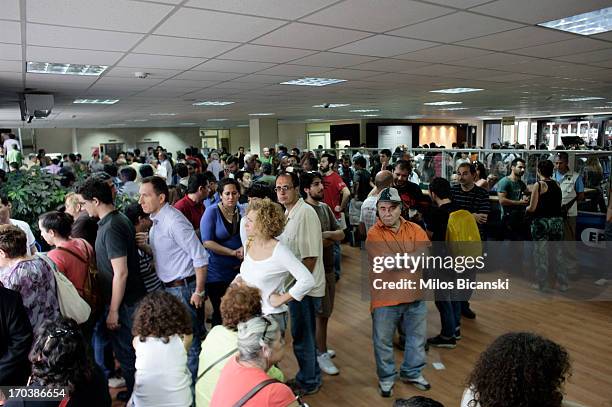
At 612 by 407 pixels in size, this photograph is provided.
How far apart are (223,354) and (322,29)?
2.30m

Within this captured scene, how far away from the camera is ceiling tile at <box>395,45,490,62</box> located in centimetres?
390

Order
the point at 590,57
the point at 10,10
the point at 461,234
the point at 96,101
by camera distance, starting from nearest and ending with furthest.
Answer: the point at 10,10, the point at 461,234, the point at 590,57, the point at 96,101

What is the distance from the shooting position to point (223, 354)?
1738 millimetres

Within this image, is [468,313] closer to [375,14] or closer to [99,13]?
[375,14]

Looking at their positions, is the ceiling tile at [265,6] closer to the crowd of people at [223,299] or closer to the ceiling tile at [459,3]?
the ceiling tile at [459,3]

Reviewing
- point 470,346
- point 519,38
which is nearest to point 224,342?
point 470,346

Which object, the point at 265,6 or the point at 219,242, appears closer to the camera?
the point at 265,6

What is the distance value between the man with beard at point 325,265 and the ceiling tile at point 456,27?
1.36 meters

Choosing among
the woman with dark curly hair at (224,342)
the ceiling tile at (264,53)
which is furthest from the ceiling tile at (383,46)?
the woman with dark curly hair at (224,342)

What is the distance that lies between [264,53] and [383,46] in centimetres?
105

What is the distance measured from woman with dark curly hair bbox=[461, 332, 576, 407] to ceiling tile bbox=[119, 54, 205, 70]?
361cm

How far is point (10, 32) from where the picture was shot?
9.43 ft

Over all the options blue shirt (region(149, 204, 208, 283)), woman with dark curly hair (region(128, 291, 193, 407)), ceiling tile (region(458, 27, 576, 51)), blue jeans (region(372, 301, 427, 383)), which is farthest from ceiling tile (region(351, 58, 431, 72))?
woman with dark curly hair (region(128, 291, 193, 407))

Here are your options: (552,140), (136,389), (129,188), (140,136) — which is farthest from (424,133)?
(136,389)
